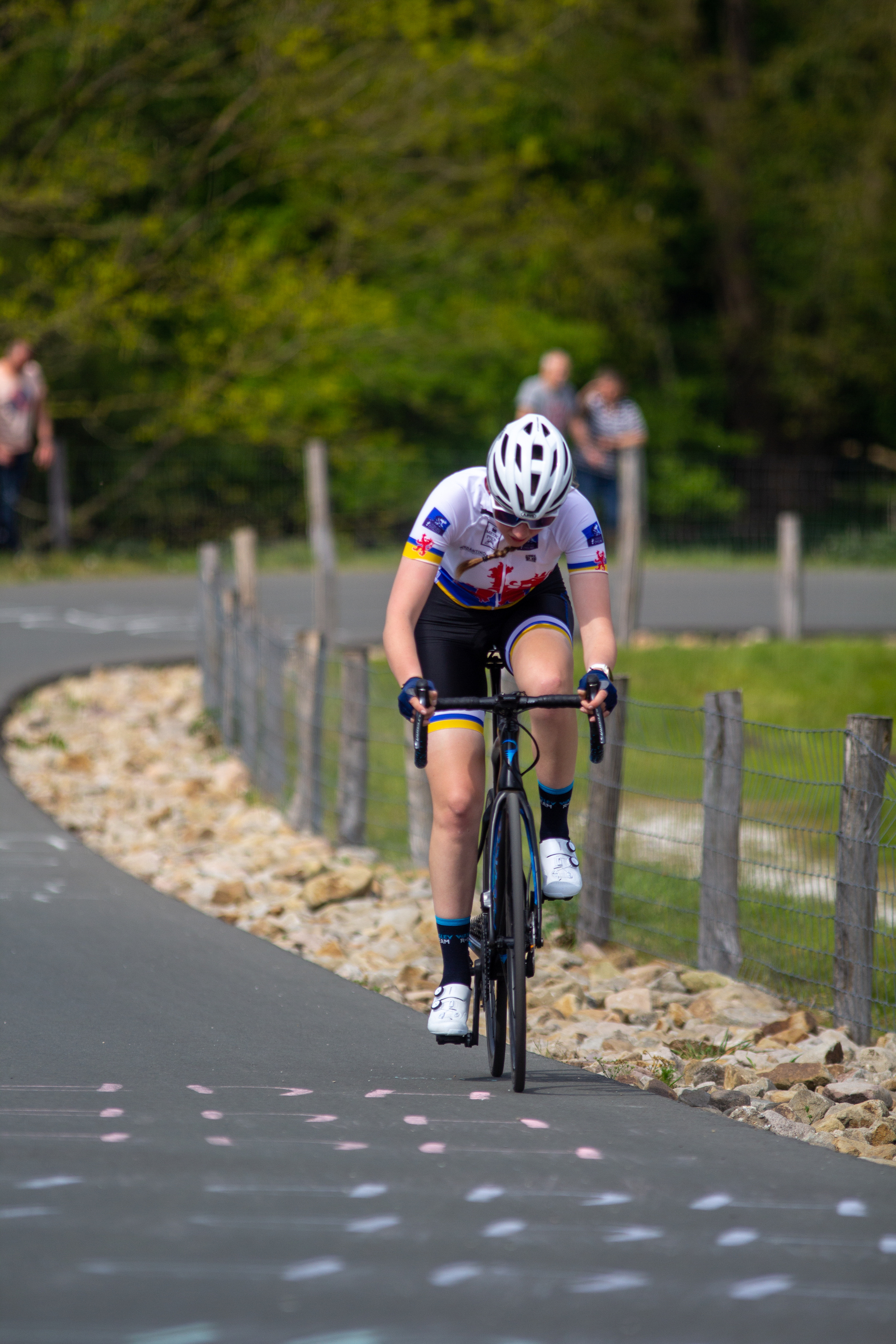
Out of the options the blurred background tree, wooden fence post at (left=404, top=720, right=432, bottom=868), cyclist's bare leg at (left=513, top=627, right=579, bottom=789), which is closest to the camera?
cyclist's bare leg at (left=513, top=627, right=579, bottom=789)

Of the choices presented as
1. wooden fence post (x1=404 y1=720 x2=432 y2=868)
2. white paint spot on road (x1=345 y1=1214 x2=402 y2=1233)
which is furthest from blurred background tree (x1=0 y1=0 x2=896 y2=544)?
white paint spot on road (x1=345 y1=1214 x2=402 y2=1233)

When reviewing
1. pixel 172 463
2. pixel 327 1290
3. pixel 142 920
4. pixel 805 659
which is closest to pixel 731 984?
pixel 142 920

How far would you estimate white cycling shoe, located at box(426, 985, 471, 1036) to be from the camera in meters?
5.54

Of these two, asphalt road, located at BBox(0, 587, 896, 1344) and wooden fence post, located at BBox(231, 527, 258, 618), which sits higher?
wooden fence post, located at BBox(231, 527, 258, 618)

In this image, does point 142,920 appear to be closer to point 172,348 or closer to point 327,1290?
point 327,1290

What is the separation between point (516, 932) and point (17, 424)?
43.9 feet

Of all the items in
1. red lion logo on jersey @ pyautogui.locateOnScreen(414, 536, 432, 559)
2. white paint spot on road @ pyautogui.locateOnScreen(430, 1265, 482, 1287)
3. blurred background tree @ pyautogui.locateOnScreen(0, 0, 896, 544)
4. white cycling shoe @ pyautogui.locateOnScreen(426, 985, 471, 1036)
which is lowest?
white paint spot on road @ pyautogui.locateOnScreen(430, 1265, 482, 1287)

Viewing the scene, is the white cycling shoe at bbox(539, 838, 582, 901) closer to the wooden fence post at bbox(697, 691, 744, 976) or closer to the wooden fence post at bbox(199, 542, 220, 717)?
the wooden fence post at bbox(697, 691, 744, 976)

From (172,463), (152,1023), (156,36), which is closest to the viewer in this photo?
(152,1023)

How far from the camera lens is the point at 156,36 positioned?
77.0ft

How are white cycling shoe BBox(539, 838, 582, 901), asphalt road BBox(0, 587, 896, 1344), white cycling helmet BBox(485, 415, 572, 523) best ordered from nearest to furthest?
1. asphalt road BBox(0, 587, 896, 1344)
2. white cycling helmet BBox(485, 415, 572, 523)
3. white cycling shoe BBox(539, 838, 582, 901)

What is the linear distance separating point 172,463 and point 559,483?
20.7m

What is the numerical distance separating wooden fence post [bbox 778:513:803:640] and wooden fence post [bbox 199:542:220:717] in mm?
7108

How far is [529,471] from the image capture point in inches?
212
